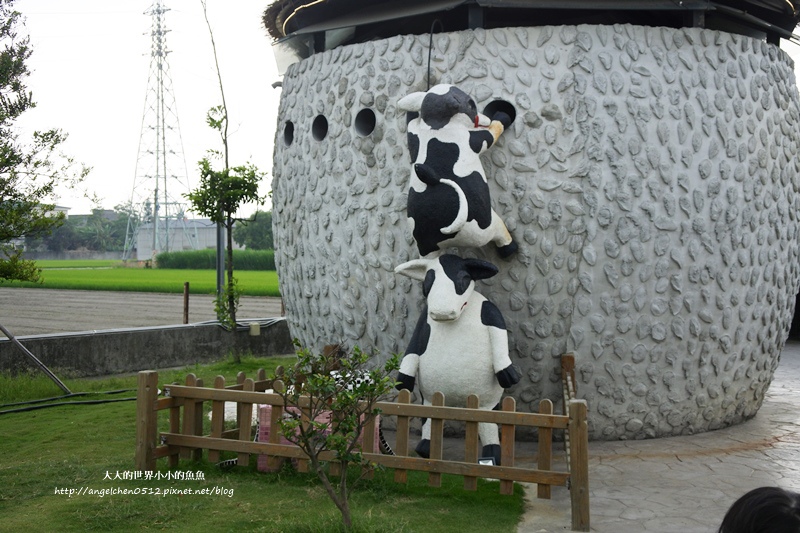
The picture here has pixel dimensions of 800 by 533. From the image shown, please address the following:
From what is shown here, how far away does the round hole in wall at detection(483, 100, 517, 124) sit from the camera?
21.8ft

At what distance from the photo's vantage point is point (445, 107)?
20.2 ft

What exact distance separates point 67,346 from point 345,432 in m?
7.29

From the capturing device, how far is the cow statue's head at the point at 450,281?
239 inches

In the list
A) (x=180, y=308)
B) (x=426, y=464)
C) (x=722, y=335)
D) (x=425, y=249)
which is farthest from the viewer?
(x=180, y=308)

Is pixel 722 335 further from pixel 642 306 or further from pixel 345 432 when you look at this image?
pixel 345 432

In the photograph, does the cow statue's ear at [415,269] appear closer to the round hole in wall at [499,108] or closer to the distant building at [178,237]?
the round hole in wall at [499,108]

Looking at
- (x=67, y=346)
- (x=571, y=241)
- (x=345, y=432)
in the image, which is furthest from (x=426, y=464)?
(x=67, y=346)

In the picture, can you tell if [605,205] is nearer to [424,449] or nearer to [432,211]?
[432,211]

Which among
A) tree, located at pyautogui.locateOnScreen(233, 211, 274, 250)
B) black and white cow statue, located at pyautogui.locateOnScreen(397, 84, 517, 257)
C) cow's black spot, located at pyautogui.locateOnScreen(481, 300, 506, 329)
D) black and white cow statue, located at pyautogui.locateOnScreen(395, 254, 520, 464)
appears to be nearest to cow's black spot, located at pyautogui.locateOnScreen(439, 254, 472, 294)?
black and white cow statue, located at pyautogui.locateOnScreen(395, 254, 520, 464)

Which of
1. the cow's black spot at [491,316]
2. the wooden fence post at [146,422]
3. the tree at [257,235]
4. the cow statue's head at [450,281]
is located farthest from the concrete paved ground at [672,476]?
the tree at [257,235]

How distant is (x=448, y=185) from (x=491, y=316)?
100 cm

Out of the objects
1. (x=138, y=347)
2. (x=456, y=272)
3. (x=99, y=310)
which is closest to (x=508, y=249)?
(x=456, y=272)

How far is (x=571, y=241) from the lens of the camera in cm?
651

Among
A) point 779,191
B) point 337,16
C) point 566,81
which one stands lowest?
point 779,191
